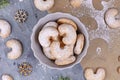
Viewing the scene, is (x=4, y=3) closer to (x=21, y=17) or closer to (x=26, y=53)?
(x=21, y=17)

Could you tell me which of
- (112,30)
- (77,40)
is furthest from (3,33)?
(112,30)

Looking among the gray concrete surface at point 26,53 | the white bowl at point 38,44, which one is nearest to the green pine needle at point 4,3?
the gray concrete surface at point 26,53

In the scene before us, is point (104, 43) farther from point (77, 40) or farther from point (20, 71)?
point (20, 71)

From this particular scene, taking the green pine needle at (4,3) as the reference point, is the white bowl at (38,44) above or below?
below

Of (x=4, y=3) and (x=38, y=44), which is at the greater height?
(x=4, y=3)

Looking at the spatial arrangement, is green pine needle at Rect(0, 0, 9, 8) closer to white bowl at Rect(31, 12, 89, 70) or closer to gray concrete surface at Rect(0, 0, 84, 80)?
gray concrete surface at Rect(0, 0, 84, 80)

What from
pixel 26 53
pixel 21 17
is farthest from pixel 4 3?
pixel 26 53

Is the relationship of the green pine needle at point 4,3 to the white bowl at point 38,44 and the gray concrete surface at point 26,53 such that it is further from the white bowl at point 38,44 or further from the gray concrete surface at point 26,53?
the white bowl at point 38,44

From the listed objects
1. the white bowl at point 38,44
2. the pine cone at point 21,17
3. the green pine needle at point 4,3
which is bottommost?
the white bowl at point 38,44

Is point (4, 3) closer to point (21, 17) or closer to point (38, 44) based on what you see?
point (21, 17)
